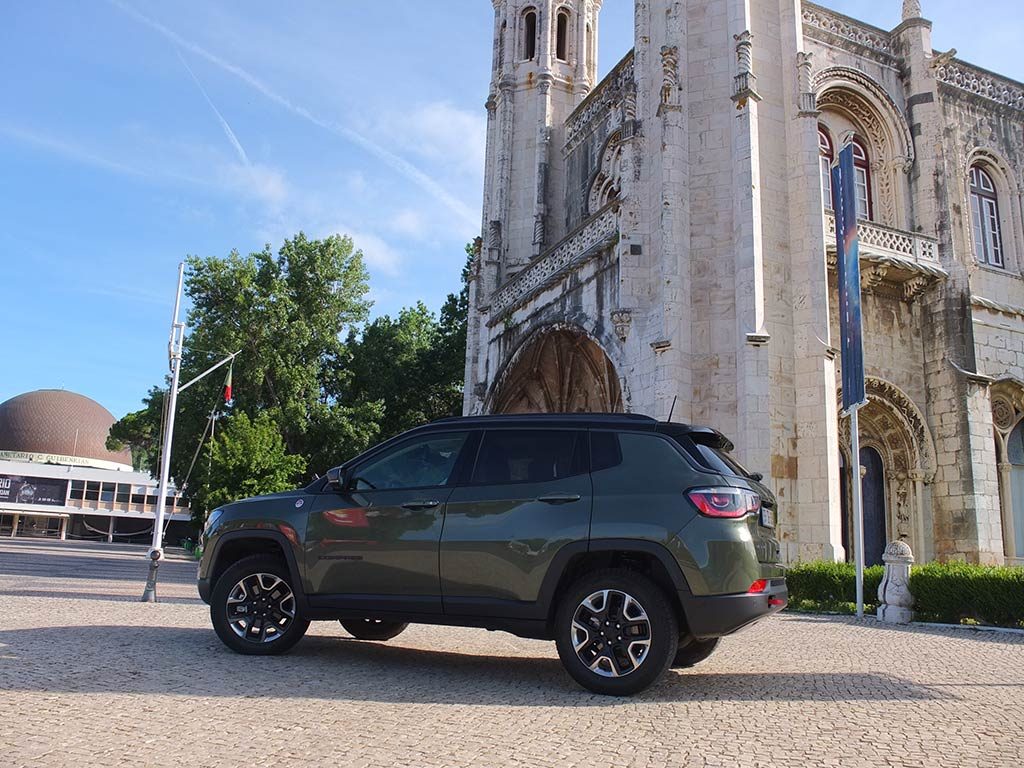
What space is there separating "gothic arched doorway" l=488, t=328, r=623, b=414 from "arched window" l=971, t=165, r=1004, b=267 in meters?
10.6

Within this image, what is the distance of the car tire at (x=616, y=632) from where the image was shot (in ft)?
17.4

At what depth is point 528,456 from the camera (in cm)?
616

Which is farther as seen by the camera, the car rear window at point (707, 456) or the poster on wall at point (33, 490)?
the poster on wall at point (33, 490)

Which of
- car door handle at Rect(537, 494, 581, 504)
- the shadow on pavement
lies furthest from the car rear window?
the shadow on pavement

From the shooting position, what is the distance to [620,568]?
5605 mm

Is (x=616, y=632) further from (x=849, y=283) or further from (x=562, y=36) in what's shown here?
(x=562, y=36)

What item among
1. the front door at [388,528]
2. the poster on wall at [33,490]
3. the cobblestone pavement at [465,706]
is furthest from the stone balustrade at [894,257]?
the poster on wall at [33,490]

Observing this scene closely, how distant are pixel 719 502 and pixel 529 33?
27.0 meters

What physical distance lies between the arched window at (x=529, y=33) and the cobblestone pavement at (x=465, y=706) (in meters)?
24.9

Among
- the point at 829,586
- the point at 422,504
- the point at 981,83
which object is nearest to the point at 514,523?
the point at 422,504

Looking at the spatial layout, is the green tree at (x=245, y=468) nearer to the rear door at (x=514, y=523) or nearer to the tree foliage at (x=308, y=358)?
the tree foliage at (x=308, y=358)

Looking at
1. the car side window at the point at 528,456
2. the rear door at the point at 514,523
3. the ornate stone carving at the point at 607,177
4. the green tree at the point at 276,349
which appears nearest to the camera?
the rear door at the point at 514,523

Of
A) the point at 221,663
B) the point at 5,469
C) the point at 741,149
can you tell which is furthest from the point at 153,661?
the point at 5,469

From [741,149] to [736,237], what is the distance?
6.15ft
